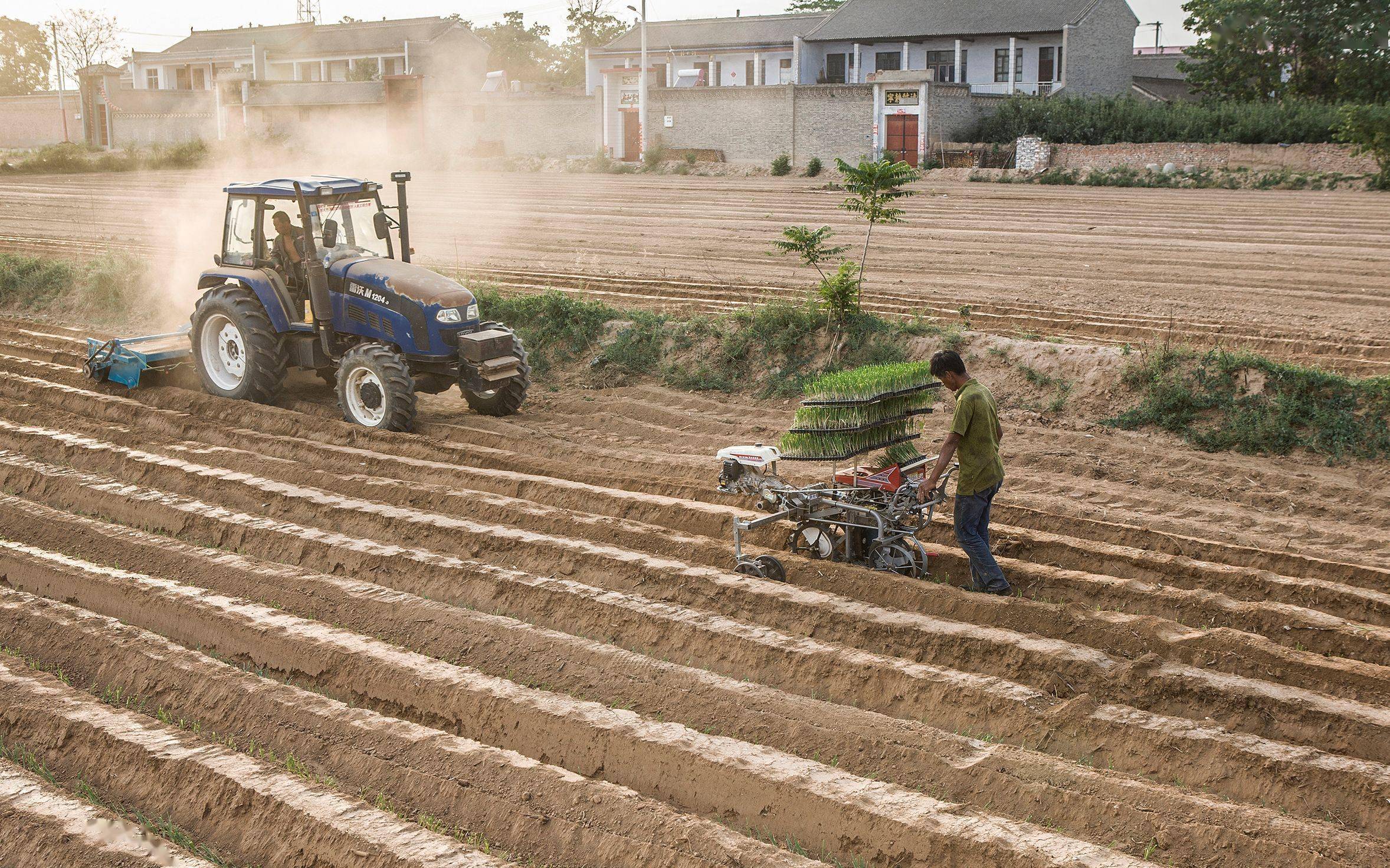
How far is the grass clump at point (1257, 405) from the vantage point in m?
10.3

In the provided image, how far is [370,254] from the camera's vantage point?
37.4ft

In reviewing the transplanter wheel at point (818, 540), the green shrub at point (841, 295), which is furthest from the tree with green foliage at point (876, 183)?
the transplanter wheel at point (818, 540)

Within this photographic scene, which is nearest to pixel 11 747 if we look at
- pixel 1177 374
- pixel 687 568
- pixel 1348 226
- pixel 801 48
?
pixel 687 568

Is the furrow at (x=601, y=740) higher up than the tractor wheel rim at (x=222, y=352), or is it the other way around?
the tractor wheel rim at (x=222, y=352)

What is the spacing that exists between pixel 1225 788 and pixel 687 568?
3.34 m

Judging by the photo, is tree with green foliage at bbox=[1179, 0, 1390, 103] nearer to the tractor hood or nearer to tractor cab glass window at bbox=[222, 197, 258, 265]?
the tractor hood

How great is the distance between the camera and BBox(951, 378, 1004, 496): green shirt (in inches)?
287

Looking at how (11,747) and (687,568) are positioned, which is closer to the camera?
(11,747)

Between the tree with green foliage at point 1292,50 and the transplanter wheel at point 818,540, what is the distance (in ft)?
120

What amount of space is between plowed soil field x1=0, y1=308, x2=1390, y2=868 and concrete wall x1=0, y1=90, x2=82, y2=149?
57105 mm

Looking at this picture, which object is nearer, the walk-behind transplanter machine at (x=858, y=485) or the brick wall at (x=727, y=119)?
the walk-behind transplanter machine at (x=858, y=485)

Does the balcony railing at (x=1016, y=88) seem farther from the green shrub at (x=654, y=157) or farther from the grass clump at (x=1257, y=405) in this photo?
the grass clump at (x=1257, y=405)

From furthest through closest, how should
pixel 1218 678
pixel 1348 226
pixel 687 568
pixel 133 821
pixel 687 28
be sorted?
pixel 687 28 → pixel 1348 226 → pixel 687 568 → pixel 1218 678 → pixel 133 821

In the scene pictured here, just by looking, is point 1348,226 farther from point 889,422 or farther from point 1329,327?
point 889,422
